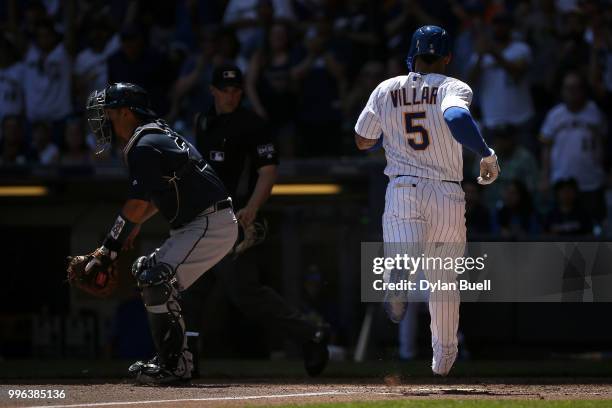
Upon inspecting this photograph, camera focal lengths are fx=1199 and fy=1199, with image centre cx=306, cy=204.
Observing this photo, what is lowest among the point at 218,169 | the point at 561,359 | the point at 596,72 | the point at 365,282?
the point at 561,359

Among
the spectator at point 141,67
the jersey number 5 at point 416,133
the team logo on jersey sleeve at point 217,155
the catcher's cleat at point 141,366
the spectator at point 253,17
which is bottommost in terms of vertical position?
the catcher's cleat at point 141,366

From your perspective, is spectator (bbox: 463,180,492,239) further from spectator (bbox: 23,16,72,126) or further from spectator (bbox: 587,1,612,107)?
spectator (bbox: 23,16,72,126)

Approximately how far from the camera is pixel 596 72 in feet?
35.0

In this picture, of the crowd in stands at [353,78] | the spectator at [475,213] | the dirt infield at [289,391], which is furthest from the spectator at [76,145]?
the dirt infield at [289,391]

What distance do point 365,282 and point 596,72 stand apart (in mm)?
2909

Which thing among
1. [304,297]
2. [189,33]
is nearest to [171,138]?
[304,297]

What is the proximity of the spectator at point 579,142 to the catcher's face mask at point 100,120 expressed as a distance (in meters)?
5.18

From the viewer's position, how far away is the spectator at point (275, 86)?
10875mm

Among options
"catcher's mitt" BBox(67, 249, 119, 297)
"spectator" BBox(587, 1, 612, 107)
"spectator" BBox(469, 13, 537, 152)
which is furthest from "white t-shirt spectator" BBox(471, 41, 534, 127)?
"catcher's mitt" BBox(67, 249, 119, 297)

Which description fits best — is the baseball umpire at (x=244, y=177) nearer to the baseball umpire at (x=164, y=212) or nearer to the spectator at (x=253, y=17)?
the baseball umpire at (x=164, y=212)

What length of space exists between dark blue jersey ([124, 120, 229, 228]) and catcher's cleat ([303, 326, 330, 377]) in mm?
1473

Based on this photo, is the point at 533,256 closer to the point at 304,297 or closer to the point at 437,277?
the point at 304,297

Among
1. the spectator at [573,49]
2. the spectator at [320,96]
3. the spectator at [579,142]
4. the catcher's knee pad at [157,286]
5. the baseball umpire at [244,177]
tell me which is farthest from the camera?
the spectator at [320,96]

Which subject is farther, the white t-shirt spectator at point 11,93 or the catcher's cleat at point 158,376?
the white t-shirt spectator at point 11,93
